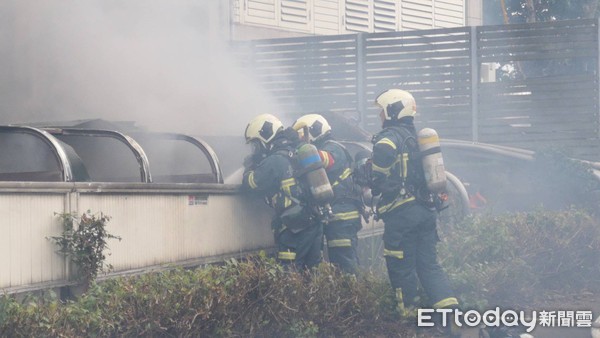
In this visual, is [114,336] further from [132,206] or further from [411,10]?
[411,10]

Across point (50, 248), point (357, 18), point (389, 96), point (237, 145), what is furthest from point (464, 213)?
point (357, 18)

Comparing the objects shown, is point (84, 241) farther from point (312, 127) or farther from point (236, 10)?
point (236, 10)

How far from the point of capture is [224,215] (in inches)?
311

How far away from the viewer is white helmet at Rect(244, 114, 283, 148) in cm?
825

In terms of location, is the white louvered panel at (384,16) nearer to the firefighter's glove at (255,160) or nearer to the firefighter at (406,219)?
the firefighter's glove at (255,160)

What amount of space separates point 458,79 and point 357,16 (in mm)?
3917

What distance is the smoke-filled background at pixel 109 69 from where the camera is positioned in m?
12.2

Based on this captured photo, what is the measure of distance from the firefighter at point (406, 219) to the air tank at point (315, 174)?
0.38 m

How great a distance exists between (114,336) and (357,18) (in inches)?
563

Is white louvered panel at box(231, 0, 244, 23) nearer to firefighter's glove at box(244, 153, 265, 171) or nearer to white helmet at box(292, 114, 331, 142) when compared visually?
white helmet at box(292, 114, 331, 142)

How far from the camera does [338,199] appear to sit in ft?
28.1

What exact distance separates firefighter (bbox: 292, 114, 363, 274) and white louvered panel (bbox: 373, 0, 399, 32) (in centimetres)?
1123
